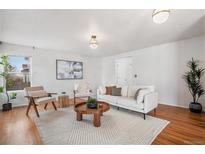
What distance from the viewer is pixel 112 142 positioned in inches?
76.5

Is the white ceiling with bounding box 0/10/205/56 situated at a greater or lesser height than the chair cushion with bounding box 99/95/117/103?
greater

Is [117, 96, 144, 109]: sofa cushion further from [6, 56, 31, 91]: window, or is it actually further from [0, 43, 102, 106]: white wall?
[6, 56, 31, 91]: window

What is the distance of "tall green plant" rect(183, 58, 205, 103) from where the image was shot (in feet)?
11.3

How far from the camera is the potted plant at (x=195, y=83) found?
11.1 ft

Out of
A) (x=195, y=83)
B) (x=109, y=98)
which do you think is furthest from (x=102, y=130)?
(x=195, y=83)

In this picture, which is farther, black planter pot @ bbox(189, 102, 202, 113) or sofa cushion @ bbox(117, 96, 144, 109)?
black planter pot @ bbox(189, 102, 202, 113)

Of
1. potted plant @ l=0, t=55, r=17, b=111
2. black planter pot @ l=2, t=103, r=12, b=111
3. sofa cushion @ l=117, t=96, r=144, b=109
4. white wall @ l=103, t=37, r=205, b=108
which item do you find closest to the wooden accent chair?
potted plant @ l=0, t=55, r=17, b=111

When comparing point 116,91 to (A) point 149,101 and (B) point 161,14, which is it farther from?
(B) point 161,14

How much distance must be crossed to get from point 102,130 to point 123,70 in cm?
394

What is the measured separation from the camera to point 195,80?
3520 millimetres

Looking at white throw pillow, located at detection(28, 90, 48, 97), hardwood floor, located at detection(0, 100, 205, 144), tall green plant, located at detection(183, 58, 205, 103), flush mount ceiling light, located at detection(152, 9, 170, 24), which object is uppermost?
flush mount ceiling light, located at detection(152, 9, 170, 24)

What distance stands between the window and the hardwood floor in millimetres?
1563

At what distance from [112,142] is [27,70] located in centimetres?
437
